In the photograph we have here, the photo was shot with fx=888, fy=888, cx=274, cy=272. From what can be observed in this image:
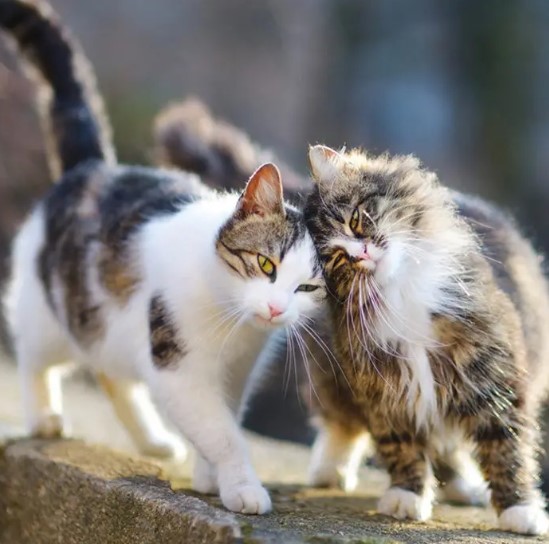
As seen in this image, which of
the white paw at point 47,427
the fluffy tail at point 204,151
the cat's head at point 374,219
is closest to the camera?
the cat's head at point 374,219

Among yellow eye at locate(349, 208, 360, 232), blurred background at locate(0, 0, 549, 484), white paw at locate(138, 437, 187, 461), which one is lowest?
white paw at locate(138, 437, 187, 461)

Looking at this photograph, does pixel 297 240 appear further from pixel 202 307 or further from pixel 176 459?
pixel 176 459

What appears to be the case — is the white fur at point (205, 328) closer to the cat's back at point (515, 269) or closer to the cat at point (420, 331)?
the cat at point (420, 331)

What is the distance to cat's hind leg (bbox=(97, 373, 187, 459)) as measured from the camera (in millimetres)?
2510

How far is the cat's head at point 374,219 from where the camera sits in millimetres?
1728

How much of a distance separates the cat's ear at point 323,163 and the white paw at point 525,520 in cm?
78

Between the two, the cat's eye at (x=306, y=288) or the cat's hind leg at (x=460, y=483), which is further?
the cat's hind leg at (x=460, y=483)

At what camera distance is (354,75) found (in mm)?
7660

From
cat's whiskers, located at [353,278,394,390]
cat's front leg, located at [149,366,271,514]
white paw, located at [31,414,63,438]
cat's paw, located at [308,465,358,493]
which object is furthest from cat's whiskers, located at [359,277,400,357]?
white paw, located at [31,414,63,438]

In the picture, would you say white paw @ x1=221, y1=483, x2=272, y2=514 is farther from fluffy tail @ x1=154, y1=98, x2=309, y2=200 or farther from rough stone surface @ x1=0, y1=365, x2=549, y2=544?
fluffy tail @ x1=154, y1=98, x2=309, y2=200

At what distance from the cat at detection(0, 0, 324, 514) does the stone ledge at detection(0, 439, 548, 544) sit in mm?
115

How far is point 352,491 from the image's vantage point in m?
2.30

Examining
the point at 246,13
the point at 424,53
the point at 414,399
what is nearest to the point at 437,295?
the point at 414,399

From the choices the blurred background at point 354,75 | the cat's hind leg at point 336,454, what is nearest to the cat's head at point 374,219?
the cat's hind leg at point 336,454
